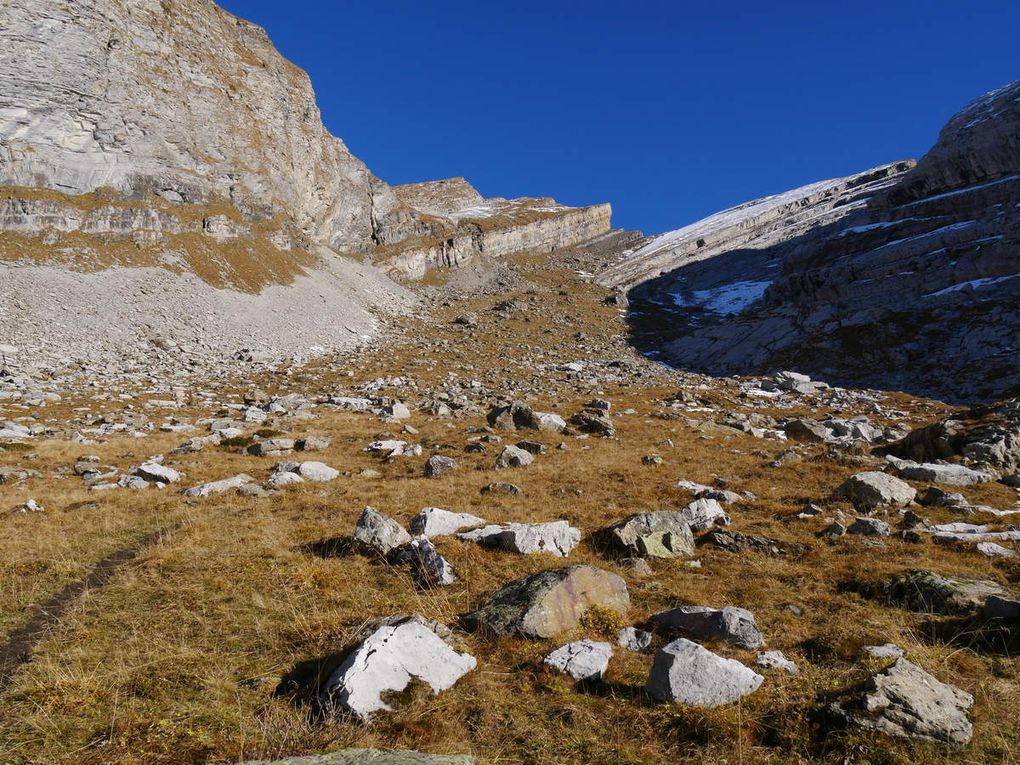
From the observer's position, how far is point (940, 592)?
26.5 feet

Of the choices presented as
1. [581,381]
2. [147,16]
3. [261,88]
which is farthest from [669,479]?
[261,88]

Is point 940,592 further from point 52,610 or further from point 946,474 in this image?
point 52,610

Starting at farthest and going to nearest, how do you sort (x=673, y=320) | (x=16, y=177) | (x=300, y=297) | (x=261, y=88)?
(x=673, y=320) → (x=261, y=88) → (x=300, y=297) → (x=16, y=177)

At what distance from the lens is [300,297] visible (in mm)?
59344

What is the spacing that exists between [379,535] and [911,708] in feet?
28.3

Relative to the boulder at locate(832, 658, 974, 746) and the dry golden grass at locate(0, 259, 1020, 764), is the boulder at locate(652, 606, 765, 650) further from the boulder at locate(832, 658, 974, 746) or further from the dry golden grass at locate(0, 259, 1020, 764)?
the boulder at locate(832, 658, 974, 746)

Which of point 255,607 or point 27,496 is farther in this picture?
point 27,496

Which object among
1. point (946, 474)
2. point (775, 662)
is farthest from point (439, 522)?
point (946, 474)

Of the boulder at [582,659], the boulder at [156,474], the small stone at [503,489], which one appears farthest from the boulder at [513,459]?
the boulder at [582,659]

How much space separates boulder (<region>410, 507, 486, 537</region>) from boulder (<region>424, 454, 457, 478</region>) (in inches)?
218

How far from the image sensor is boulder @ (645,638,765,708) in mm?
5762

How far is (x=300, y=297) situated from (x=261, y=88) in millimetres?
43315

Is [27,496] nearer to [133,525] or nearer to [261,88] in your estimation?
[133,525]

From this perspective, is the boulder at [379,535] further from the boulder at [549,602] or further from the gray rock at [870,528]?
the gray rock at [870,528]
